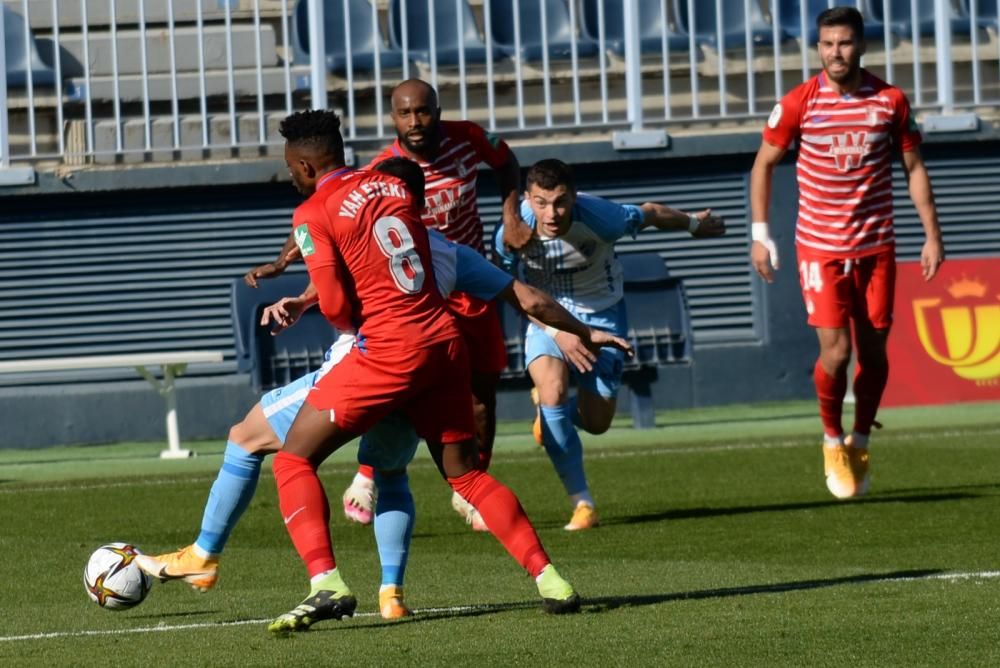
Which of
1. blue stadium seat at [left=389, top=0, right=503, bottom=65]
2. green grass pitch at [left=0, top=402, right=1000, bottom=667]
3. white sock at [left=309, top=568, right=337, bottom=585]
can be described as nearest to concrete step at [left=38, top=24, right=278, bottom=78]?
blue stadium seat at [left=389, top=0, right=503, bottom=65]

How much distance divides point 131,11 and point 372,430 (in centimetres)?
1209

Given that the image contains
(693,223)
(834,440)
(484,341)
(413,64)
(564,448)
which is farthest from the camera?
(413,64)

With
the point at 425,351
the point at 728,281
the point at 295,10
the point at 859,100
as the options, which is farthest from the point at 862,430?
the point at 295,10

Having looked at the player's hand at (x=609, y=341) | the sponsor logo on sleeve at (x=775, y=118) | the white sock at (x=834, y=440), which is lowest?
the white sock at (x=834, y=440)

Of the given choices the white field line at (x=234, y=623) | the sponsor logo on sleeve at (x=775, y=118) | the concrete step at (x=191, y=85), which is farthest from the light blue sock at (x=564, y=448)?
the concrete step at (x=191, y=85)

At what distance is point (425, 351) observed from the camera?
20.9ft

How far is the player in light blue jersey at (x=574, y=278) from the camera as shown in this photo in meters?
9.38

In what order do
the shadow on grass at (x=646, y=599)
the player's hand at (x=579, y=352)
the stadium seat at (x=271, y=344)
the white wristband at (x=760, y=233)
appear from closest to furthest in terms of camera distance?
1. the shadow on grass at (x=646, y=599)
2. the player's hand at (x=579, y=352)
3. the white wristband at (x=760, y=233)
4. the stadium seat at (x=271, y=344)

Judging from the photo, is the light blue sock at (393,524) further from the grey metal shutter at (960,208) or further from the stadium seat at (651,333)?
the grey metal shutter at (960,208)

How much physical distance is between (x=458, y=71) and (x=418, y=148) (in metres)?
9.05

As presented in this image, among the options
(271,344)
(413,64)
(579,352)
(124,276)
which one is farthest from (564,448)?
(413,64)

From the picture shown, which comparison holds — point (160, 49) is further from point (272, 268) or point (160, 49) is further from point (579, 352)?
point (579, 352)

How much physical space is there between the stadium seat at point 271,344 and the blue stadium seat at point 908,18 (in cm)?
627

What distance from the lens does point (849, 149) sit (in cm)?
997
